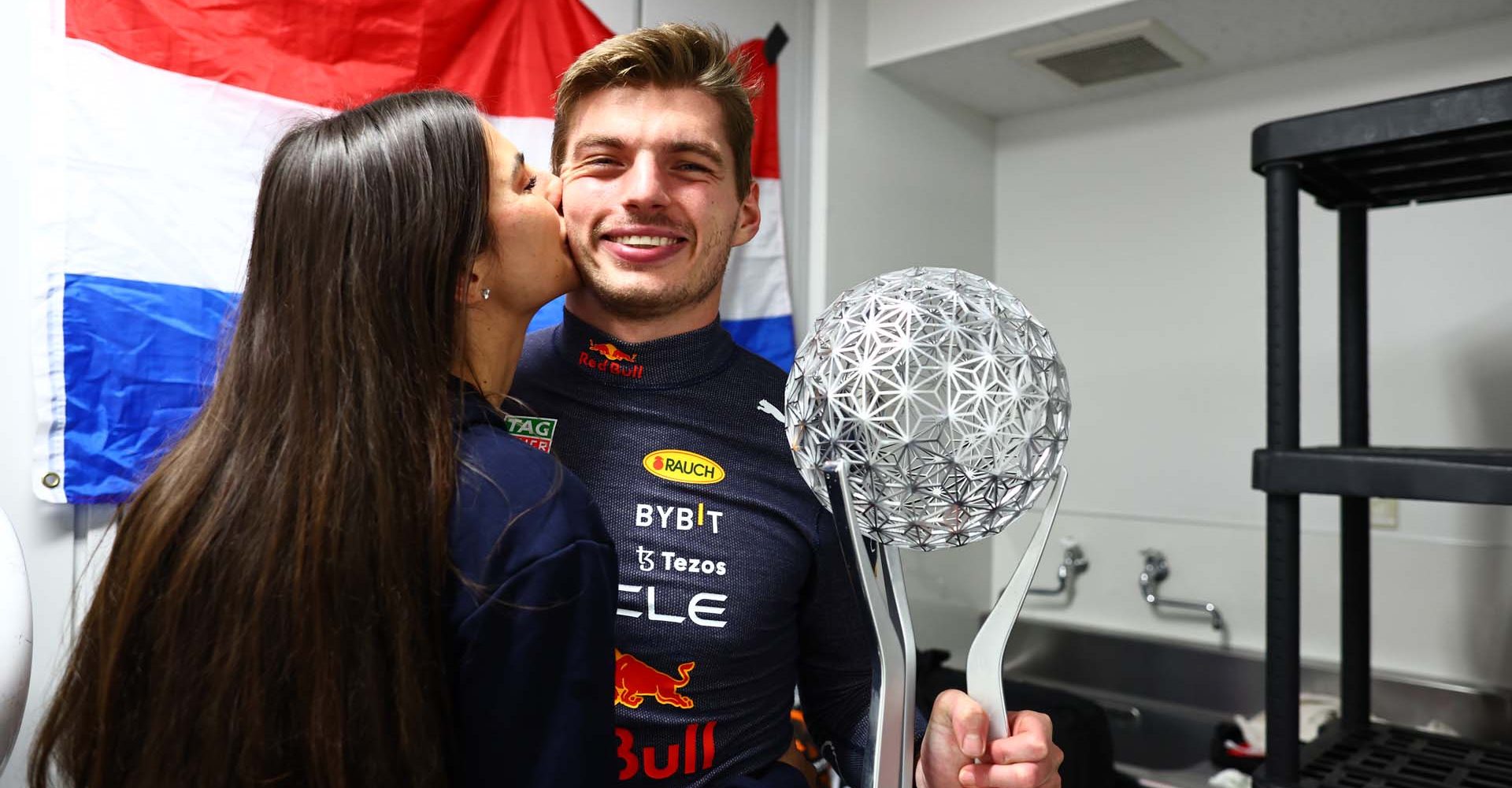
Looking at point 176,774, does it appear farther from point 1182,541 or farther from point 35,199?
point 1182,541

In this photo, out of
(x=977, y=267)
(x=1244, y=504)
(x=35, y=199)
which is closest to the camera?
(x=35, y=199)

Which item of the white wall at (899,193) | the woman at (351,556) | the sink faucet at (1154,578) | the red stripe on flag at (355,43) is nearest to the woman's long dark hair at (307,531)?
the woman at (351,556)

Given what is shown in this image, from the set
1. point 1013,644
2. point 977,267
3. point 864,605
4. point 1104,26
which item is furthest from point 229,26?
point 1013,644

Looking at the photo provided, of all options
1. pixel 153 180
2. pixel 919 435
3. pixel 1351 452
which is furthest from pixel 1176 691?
pixel 153 180

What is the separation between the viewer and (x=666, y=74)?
3.33ft

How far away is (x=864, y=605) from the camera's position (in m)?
0.60

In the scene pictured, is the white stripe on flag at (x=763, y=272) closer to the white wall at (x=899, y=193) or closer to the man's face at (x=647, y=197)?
the white wall at (x=899, y=193)

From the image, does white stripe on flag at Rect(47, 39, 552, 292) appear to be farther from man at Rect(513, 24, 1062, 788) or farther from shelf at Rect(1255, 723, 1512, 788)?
shelf at Rect(1255, 723, 1512, 788)

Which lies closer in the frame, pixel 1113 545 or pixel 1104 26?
pixel 1104 26

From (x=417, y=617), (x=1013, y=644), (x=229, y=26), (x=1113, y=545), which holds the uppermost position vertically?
(x=229, y=26)

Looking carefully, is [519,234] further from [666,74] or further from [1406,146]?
[1406,146]

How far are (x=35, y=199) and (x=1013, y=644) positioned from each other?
6.68 feet

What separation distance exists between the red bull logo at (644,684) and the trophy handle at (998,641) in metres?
0.36

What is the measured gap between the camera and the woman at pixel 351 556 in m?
0.61
